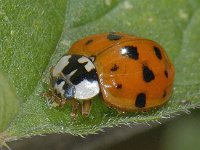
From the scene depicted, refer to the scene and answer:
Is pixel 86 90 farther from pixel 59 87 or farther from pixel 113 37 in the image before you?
pixel 113 37

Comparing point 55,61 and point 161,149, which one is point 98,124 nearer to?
point 55,61

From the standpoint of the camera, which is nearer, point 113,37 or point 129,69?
point 129,69

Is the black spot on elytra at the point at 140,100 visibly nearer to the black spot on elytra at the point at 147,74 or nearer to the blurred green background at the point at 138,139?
the black spot on elytra at the point at 147,74

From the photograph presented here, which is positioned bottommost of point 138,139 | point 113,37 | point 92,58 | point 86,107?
point 138,139

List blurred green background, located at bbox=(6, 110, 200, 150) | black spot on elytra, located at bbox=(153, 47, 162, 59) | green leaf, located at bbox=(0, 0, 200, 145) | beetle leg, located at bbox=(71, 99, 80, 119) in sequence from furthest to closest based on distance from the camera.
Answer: blurred green background, located at bbox=(6, 110, 200, 150)
black spot on elytra, located at bbox=(153, 47, 162, 59)
beetle leg, located at bbox=(71, 99, 80, 119)
green leaf, located at bbox=(0, 0, 200, 145)

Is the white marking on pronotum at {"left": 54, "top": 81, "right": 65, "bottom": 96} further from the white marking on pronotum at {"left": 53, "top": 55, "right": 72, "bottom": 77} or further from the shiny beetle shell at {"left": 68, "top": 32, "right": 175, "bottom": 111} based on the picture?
the shiny beetle shell at {"left": 68, "top": 32, "right": 175, "bottom": 111}

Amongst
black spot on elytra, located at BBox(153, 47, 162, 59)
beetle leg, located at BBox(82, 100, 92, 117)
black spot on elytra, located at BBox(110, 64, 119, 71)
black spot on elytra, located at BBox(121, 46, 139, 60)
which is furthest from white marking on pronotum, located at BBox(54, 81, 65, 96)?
black spot on elytra, located at BBox(153, 47, 162, 59)

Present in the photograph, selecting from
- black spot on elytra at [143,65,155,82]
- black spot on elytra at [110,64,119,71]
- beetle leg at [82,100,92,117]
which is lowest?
beetle leg at [82,100,92,117]

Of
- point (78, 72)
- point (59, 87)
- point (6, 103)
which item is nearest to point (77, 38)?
point (78, 72)
